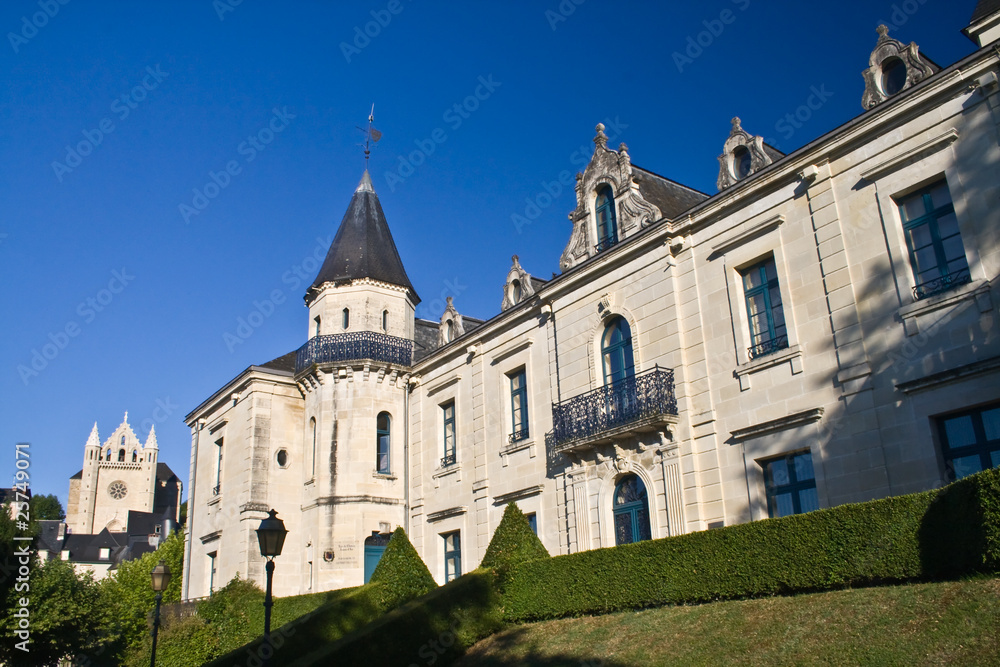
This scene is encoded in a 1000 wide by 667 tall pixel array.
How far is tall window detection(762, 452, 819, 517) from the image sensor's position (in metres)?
14.9

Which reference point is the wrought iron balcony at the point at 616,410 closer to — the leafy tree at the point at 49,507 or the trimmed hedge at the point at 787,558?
the trimmed hedge at the point at 787,558

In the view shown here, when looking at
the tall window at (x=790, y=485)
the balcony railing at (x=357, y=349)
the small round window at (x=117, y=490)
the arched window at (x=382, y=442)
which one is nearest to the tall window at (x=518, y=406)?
the balcony railing at (x=357, y=349)

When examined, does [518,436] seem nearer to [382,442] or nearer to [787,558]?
[382,442]

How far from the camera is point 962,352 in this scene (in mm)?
12984

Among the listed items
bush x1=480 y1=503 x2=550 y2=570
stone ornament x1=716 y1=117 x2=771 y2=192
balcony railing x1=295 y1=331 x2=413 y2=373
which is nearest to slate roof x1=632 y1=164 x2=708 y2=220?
stone ornament x1=716 y1=117 x2=771 y2=192

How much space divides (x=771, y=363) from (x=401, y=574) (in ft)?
32.2

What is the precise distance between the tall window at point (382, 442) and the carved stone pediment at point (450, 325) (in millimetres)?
3199

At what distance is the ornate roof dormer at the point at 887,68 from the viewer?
14.8 metres

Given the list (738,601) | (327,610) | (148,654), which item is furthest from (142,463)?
(738,601)

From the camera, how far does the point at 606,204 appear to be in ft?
67.6

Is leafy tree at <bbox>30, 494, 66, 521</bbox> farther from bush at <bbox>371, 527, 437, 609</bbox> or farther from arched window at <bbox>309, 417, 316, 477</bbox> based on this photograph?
bush at <bbox>371, 527, 437, 609</bbox>

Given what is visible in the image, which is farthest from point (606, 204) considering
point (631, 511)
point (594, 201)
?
point (631, 511)

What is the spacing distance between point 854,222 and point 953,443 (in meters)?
4.34

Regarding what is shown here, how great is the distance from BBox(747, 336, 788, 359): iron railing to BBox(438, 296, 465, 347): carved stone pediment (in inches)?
457
